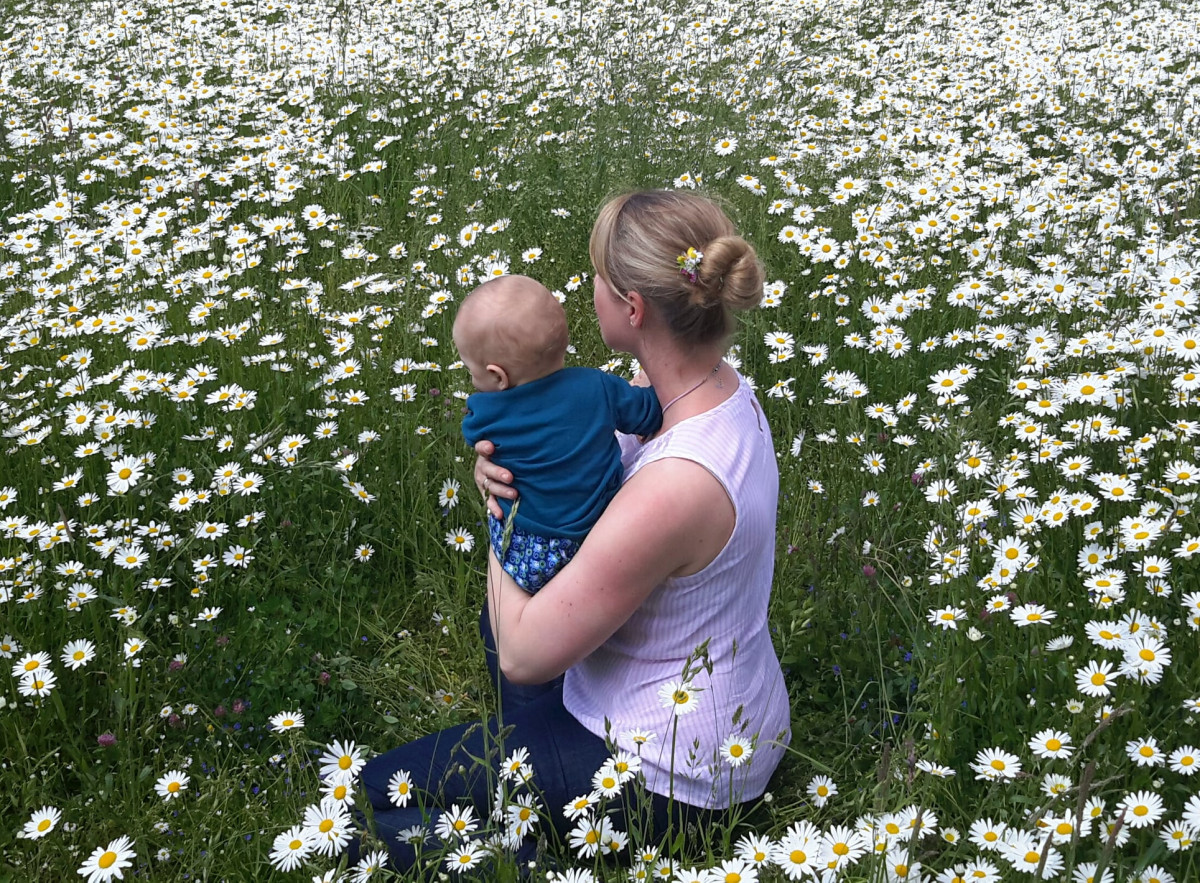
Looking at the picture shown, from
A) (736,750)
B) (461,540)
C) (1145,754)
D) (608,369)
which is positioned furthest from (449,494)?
(1145,754)

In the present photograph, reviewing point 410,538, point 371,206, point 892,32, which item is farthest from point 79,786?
point 892,32

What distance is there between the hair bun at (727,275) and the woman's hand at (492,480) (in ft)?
1.88

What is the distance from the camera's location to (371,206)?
546 cm

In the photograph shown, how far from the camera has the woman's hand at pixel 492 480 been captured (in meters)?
2.30

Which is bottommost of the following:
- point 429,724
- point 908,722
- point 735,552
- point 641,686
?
point 429,724

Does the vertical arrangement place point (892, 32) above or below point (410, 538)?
above

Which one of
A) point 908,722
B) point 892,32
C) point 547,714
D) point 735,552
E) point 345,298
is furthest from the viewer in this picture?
point 892,32

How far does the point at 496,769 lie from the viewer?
2225mm

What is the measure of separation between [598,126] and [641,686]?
4.28m

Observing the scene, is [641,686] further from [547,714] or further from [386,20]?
[386,20]

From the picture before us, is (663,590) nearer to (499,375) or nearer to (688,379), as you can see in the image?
(688,379)

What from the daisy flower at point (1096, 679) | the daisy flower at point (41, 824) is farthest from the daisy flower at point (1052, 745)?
the daisy flower at point (41, 824)

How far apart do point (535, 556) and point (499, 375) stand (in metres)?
0.42

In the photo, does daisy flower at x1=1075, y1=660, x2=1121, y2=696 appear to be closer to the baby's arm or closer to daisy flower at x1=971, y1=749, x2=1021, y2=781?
daisy flower at x1=971, y1=749, x2=1021, y2=781
